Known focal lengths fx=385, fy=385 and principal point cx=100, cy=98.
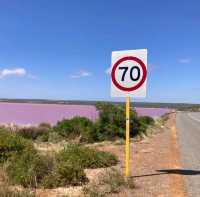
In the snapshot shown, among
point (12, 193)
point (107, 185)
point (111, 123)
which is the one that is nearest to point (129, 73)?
point (107, 185)

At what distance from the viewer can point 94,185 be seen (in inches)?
274

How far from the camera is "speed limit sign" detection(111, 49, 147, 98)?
23.7 feet

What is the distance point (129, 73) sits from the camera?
7.36m

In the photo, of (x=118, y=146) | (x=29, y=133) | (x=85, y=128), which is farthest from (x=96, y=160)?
(x=29, y=133)

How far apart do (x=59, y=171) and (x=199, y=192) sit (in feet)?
8.47

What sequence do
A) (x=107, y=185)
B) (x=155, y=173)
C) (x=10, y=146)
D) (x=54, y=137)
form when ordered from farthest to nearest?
(x=54, y=137)
(x=10, y=146)
(x=155, y=173)
(x=107, y=185)

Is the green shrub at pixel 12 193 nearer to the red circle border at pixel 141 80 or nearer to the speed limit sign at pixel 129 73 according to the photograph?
the speed limit sign at pixel 129 73

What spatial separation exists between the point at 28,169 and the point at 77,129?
1037 cm

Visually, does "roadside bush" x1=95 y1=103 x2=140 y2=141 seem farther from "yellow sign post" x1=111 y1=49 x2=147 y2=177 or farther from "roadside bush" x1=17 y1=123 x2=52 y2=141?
"yellow sign post" x1=111 y1=49 x2=147 y2=177

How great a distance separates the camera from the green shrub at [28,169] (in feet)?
23.5

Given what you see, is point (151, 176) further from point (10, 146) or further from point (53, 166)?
point (10, 146)

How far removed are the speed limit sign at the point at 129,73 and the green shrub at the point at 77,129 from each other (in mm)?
9463

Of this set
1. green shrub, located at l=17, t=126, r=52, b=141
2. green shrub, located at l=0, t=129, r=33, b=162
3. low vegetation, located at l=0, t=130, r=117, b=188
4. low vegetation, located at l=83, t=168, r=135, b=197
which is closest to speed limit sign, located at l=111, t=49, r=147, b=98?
low vegetation, located at l=83, t=168, r=135, b=197

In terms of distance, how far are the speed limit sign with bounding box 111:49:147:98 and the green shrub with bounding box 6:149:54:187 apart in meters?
2.04
